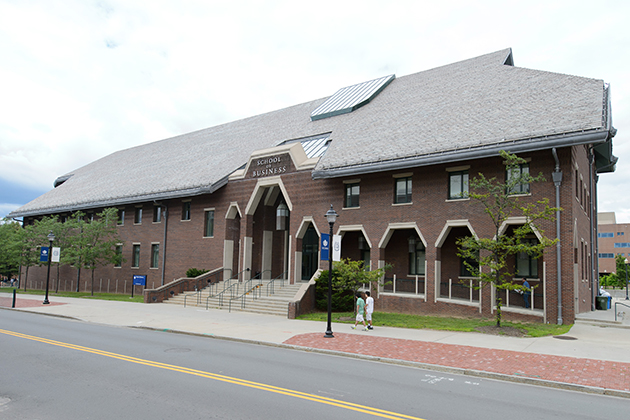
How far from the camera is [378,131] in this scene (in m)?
26.9

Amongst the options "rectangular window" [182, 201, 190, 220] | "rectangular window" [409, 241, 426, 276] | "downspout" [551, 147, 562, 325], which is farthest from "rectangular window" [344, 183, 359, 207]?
"rectangular window" [182, 201, 190, 220]

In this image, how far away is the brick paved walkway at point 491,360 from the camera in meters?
9.87

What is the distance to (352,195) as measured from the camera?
1011 inches

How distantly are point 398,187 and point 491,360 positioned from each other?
524 inches

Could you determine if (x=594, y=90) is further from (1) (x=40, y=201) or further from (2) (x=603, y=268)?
(2) (x=603, y=268)

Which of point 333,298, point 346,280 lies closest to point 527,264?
point 346,280

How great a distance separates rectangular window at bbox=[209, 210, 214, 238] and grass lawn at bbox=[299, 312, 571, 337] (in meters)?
12.8

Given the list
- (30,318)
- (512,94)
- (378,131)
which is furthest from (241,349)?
(512,94)

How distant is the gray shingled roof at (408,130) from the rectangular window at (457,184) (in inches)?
63.1

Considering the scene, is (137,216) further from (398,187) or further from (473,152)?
(473,152)

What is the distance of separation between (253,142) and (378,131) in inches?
514

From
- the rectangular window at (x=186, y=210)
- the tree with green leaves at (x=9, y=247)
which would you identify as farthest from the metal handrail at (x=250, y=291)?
the tree with green leaves at (x=9, y=247)

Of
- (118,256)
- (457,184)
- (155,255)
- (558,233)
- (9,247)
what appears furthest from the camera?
(9,247)

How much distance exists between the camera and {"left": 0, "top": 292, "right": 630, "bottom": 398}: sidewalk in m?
10.2
